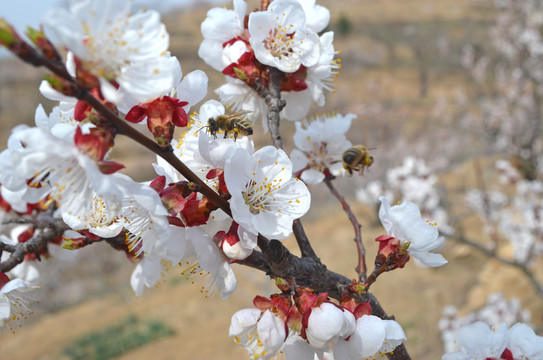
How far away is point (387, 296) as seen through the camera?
6750 mm

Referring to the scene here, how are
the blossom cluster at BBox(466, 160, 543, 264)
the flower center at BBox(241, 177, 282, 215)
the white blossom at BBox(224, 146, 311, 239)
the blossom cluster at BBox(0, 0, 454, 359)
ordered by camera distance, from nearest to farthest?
the blossom cluster at BBox(0, 0, 454, 359) → the white blossom at BBox(224, 146, 311, 239) → the flower center at BBox(241, 177, 282, 215) → the blossom cluster at BBox(466, 160, 543, 264)

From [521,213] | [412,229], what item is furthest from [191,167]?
[521,213]

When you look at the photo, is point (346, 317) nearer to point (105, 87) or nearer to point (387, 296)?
point (105, 87)

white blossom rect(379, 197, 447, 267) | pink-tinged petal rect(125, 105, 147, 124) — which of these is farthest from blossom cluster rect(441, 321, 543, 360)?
pink-tinged petal rect(125, 105, 147, 124)

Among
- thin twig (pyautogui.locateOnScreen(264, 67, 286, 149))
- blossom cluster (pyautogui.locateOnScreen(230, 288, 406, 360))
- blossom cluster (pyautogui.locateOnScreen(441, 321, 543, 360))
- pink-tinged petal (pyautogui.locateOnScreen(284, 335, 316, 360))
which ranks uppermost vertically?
thin twig (pyautogui.locateOnScreen(264, 67, 286, 149))

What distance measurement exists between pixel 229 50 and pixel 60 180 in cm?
66

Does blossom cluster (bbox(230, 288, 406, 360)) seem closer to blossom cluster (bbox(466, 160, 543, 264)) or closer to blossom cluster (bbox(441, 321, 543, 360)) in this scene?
blossom cluster (bbox(441, 321, 543, 360))

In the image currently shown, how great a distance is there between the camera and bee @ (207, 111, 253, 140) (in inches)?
46.0

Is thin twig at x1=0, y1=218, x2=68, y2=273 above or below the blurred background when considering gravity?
above

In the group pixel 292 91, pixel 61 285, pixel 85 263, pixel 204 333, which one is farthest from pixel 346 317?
pixel 85 263

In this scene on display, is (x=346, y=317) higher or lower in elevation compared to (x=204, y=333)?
higher

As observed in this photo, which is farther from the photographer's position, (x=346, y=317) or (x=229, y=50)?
(x=229, y=50)

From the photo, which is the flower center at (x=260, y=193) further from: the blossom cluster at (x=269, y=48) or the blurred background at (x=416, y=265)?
the blurred background at (x=416, y=265)

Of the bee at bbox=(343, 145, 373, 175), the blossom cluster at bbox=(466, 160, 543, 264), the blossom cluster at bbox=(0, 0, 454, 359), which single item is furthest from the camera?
the blossom cluster at bbox=(466, 160, 543, 264)
